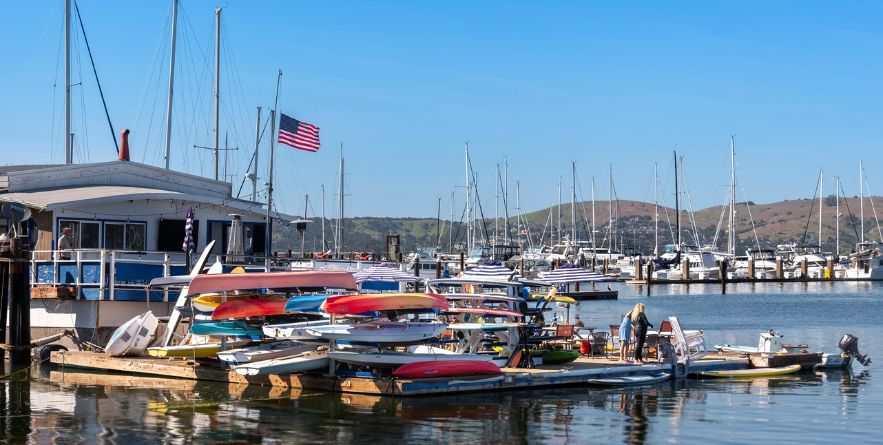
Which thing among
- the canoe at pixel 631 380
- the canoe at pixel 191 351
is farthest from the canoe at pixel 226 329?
the canoe at pixel 631 380

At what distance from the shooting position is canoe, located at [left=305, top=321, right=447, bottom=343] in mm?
25984

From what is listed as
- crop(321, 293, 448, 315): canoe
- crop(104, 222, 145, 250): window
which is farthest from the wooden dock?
crop(104, 222, 145, 250): window

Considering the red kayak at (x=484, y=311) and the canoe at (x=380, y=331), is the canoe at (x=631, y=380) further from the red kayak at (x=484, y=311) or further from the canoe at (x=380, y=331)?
the canoe at (x=380, y=331)

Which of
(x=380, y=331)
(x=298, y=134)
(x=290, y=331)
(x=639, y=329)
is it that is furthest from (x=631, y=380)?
(x=298, y=134)

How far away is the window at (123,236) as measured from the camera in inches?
1373

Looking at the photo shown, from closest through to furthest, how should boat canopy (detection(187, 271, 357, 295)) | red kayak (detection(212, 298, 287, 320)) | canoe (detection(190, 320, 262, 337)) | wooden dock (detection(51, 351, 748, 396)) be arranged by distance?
wooden dock (detection(51, 351, 748, 396))
boat canopy (detection(187, 271, 357, 295))
red kayak (detection(212, 298, 287, 320))
canoe (detection(190, 320, 262, 337))

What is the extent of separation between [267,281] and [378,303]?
335cm

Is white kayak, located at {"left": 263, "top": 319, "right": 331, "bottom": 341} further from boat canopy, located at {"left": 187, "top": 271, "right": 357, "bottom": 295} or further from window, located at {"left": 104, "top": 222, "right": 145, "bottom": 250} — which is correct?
window, located at {"left": 104, "top": 222, "right": 145, "bottom": 250}

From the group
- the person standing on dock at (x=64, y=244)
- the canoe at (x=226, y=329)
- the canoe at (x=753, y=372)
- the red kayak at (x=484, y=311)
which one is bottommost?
the canoe at (x=753, y=372)

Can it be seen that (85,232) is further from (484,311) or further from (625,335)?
(625,335)

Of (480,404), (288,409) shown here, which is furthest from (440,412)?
(288,409)

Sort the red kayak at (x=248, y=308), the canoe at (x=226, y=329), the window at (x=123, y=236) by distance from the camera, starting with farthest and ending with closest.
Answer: the window at (x=123, y=236), the canoe at (x=226, y=329), the red kayak at (x=248, y=308)

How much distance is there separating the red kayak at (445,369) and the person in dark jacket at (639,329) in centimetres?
451

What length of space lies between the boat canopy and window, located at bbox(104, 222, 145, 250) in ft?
26.8
